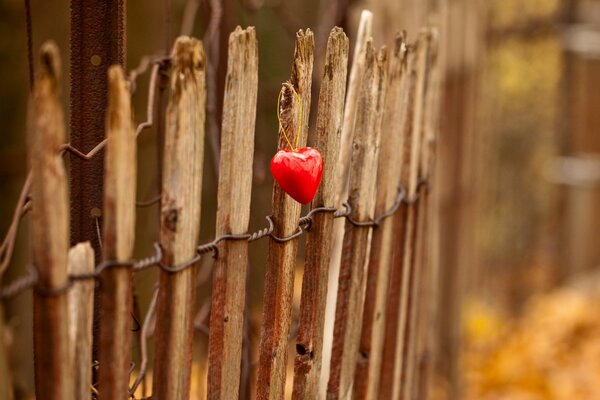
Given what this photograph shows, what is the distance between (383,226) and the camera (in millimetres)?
1782

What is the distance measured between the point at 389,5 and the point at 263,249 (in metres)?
2.29

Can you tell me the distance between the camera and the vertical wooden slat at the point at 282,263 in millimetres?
1421

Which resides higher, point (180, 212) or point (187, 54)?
point (187, 54)

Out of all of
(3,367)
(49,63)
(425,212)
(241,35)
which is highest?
(241,35)

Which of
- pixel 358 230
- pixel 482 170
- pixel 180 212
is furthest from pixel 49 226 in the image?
pixel 482 170

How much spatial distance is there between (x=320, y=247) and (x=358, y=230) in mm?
144

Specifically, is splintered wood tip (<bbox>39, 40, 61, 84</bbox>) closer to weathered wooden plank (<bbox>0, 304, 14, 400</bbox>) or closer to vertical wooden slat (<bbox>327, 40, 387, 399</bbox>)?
weathered wooden plank (<bbox>0, 304, 14, 400</bbox>)

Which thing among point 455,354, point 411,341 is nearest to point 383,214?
point 411,341

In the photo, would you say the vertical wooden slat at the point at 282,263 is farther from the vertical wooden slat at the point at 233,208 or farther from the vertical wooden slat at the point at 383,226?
the vertical wooden slat at the point at 383,226

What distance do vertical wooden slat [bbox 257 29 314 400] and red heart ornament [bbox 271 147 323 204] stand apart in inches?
2.3

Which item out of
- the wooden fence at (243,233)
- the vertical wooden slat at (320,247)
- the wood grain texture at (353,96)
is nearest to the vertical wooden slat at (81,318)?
the wooden fence at (243,233)

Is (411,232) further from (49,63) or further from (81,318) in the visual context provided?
(49,63)

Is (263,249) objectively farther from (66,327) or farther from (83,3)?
(66,327)

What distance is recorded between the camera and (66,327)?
115cm
